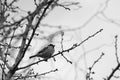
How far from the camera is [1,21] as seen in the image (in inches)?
175

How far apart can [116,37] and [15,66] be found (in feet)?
4.31

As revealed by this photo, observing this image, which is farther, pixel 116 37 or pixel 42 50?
pixel 42 50

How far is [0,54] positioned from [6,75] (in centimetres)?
39

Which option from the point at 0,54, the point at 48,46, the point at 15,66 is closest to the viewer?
the point at 15,66

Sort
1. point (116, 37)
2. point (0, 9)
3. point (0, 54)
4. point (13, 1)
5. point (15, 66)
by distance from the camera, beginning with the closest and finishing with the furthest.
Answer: point (116, 37), point (15, 66), point (0, 54), point (0, 9), point (13, 1)

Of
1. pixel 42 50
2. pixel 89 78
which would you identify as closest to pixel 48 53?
pixel 42 50

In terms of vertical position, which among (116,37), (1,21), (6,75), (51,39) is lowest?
(51,39)

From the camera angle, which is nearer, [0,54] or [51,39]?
[0,54]

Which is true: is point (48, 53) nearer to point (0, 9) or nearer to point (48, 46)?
point (48, 46)

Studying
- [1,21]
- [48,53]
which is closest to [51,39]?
[48,53]

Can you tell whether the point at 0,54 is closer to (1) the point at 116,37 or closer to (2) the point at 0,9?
(2) the point at 0,9

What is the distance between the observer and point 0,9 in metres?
4.74

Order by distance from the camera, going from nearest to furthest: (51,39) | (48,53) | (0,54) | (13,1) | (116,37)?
(116,37)
(0,54)
(13,1)
(48,53)
(51,39)

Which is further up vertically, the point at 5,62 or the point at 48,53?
the point at 5,62
